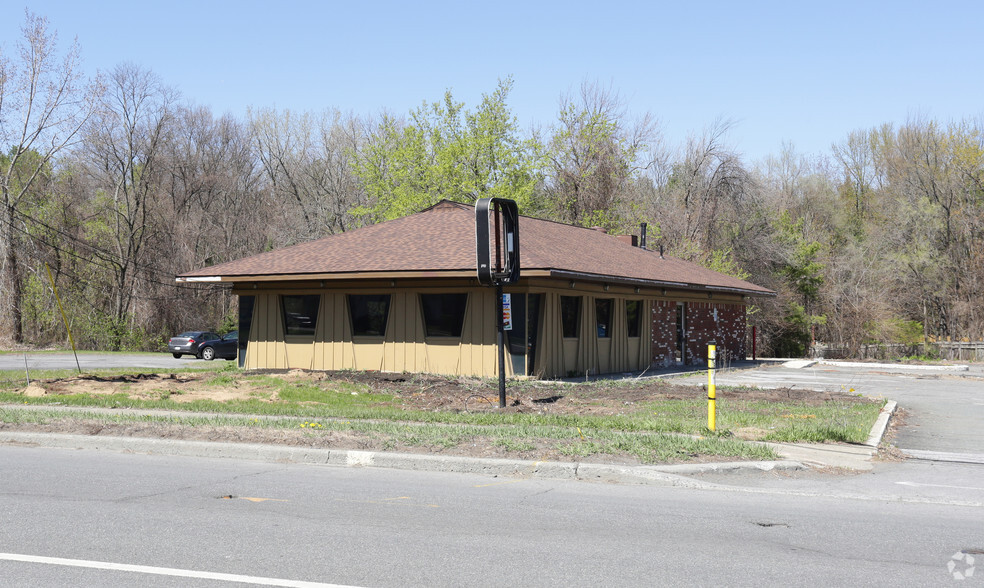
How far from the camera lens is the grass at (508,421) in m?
10.4

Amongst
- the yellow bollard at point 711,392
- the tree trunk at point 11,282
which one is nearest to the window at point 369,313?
the yellow bollard at point 711,392

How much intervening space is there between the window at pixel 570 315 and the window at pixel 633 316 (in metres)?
2.90

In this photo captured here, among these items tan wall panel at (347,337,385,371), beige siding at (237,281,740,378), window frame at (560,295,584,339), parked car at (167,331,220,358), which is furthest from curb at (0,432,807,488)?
parked car at (167,331,220,358)

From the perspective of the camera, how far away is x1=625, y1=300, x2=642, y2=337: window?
25788 mm

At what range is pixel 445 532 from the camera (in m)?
6.75

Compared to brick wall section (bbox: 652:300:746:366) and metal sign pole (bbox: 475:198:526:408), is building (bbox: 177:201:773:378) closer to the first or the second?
brick wall section (bbox: 652:300:746:366)

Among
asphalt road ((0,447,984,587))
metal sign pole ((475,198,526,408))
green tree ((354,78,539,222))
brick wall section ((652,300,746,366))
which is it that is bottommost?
asphalt road ((0,447,984,587))

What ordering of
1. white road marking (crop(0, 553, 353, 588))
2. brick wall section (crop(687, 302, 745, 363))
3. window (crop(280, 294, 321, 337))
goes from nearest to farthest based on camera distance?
white road marking (crop(0, 553, 353, 588))
window (crop(280, 294, 321, 337))
brick wall section (crop(687, 302, 745, 363))

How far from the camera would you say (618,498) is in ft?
27.0

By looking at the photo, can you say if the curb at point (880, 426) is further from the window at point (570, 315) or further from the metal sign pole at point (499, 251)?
the window at point (570, 315)

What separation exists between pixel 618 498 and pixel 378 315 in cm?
1570

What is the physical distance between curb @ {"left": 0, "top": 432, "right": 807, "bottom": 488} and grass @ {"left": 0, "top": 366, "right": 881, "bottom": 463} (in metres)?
0.43

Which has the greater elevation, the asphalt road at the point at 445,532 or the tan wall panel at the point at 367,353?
the tan wall panel at the point at 367,353

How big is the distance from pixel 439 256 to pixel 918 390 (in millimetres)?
12863
